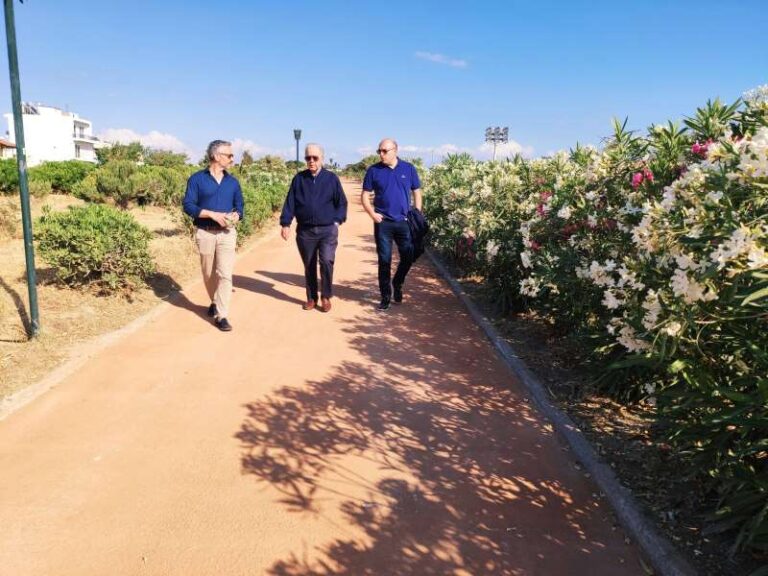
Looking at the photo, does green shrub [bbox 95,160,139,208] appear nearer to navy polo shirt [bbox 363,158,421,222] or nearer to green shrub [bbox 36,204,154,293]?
green shrub [bbox 36,204,154,293]

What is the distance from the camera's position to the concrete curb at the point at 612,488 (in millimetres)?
2617

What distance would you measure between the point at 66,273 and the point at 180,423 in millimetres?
3414

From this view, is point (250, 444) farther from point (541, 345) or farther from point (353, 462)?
point (541, 345)

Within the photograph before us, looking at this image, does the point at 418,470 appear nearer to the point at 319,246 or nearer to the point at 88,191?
the point at 319,246

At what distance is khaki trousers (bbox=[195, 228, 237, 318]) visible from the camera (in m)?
Answer: 5.82

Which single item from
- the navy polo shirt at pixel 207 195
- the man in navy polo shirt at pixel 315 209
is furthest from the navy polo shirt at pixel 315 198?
the navy polo shirt at pixel 207 195

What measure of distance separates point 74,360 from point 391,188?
371cm

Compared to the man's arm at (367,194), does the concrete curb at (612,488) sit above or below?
below

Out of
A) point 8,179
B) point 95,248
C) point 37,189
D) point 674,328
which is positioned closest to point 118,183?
point 37,189

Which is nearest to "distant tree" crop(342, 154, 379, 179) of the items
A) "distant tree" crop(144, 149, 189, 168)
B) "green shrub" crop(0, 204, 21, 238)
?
"distant tree" crop(144, 149, 189, 168)

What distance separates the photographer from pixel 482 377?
193 inches

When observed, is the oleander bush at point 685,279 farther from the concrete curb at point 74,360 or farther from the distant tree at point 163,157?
the distant tree at point 163,157

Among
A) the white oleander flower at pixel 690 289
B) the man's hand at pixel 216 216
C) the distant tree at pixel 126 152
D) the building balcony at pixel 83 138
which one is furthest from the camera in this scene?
the building balcony at pixel 83 138

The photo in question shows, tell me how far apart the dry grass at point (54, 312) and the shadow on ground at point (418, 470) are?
205 cm
